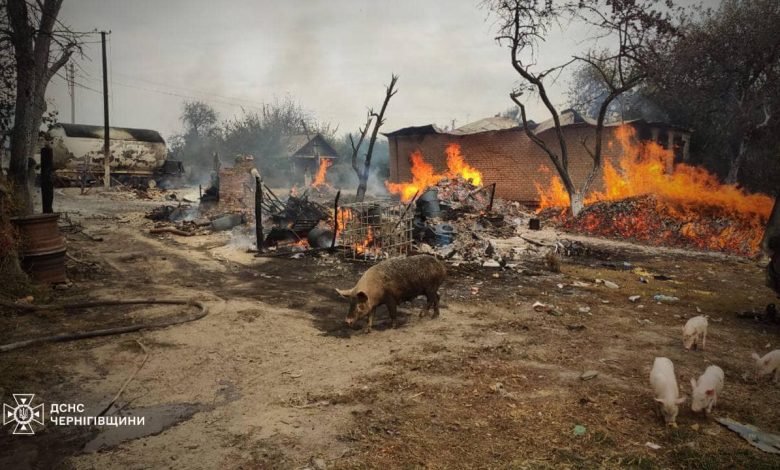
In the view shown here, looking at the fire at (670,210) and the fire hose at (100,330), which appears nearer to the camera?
the fire hose at (100,330)

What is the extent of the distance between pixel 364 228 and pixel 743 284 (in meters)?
8.80

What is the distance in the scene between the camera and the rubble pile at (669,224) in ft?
42.1

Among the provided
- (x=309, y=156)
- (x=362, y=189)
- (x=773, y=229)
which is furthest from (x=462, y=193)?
(x=309, y=156)

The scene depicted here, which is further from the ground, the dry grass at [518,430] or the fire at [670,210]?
the fire at [670,210]

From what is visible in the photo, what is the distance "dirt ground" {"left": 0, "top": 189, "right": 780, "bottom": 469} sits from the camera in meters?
3.43

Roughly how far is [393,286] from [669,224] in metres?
12.3

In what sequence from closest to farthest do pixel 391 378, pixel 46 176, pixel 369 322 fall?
pixel 391 378 → pixel 369 322 → pixel 46 176

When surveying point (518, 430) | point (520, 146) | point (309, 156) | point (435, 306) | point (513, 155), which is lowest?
point (518, 430)

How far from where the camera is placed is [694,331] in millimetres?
5398

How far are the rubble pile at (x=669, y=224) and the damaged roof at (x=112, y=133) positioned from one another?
2889 cm

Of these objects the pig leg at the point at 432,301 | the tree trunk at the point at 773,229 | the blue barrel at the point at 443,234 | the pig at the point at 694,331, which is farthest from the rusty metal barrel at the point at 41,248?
the tree trunk at the point at 773,229

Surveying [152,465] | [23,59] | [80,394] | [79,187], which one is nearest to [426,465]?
[152,465]

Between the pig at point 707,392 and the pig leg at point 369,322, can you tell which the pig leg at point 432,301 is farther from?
the pig at point 707,392

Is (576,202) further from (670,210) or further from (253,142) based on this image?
(253,142)
